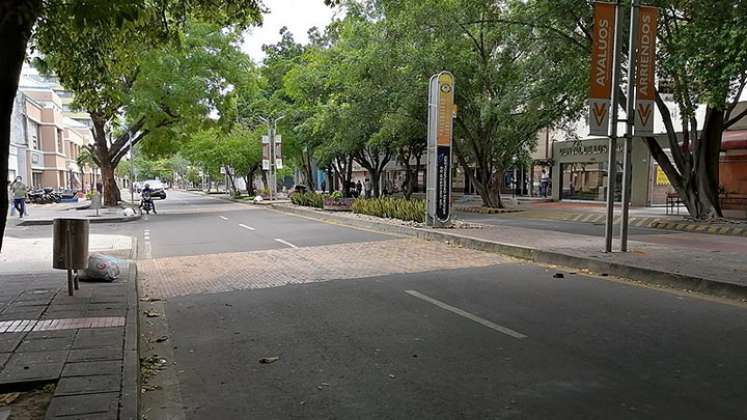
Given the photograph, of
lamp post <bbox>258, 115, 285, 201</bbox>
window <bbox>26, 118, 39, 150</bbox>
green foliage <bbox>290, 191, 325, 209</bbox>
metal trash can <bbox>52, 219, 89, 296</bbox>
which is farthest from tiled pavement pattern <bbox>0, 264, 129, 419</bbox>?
window <bbox>26, 118, 39, 150</bbox>

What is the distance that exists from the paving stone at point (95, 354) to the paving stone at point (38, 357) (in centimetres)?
7

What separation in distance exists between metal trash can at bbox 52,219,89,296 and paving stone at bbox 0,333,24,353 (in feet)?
6.32

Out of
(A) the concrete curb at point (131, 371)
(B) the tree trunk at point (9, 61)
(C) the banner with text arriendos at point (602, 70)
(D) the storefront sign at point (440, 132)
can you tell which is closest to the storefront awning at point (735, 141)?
(D) the storefront sign at point (440, 132)

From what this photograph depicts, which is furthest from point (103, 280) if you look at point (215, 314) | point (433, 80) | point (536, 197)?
point (536, 197)

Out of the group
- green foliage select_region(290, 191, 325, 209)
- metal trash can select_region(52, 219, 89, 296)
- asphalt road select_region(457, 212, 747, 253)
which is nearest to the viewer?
metal trash can select_region(52, 219, 89, 296)

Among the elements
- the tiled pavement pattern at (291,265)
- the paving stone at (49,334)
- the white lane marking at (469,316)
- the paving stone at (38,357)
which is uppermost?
the paving stone at (38,357)

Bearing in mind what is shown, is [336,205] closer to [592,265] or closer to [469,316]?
[592,265]

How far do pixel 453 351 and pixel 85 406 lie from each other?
3.12 m

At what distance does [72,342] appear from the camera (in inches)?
209

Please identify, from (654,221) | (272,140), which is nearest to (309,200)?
(272,140)

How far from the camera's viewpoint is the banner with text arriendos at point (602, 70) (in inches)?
424

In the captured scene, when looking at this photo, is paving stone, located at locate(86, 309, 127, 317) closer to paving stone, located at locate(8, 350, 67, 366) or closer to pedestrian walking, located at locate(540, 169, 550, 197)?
paving stone, located at locate(8, 350, 67, 366)

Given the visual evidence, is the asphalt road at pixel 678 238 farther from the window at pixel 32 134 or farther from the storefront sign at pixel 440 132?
the window at pixel 32 134

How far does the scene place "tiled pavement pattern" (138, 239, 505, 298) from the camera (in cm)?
909
